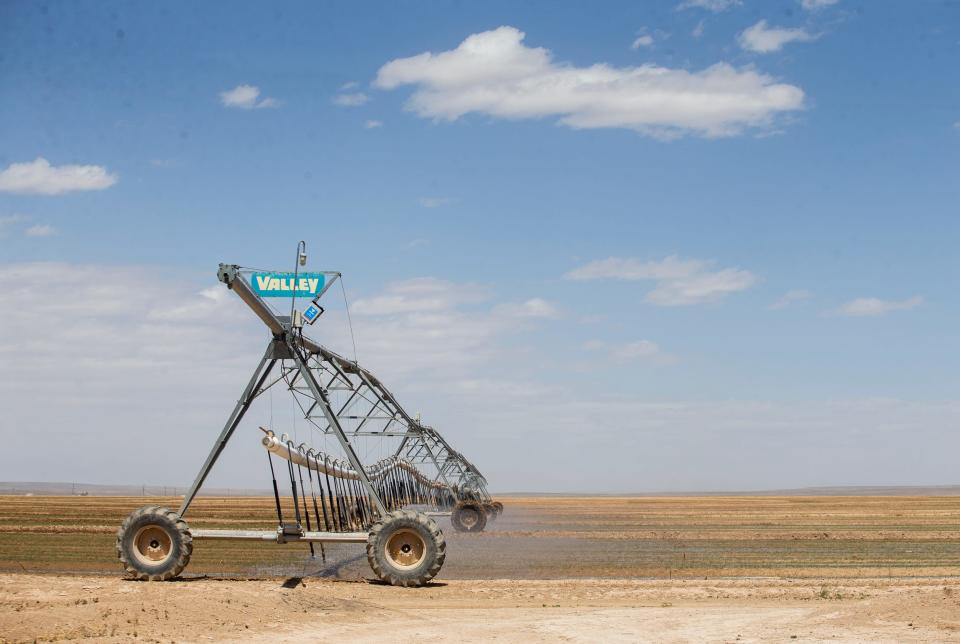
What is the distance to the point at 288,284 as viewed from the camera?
25.0 meters

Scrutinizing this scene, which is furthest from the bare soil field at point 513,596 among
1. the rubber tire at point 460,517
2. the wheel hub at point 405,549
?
the rubber tire at point 460,517

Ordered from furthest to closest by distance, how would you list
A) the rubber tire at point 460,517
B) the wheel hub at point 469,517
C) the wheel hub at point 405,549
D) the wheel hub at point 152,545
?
1. the wheel hub at point 469,517
2. the rubber tire at point 460,517
3. the wheel hub at point 152,545
4. the wheel hub at point 405,549

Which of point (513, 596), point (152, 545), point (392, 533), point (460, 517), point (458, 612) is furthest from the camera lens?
point (460, 517)

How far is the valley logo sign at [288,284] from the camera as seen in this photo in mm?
24719

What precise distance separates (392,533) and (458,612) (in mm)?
4366

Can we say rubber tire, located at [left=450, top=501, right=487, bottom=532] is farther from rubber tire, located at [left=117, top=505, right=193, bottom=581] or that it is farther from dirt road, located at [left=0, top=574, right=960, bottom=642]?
rubber tire, located at [left=117, top=505, right=193, bottom=581]

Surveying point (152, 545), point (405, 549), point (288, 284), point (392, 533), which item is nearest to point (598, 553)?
point (405, 549)

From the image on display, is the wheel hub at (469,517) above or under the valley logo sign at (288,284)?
under

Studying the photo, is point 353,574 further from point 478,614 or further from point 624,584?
point 478,614

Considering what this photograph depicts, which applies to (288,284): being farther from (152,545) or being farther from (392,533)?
(152,545)

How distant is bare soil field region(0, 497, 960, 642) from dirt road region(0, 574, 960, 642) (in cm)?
4

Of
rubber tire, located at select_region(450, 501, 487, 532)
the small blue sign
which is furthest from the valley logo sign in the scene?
rubber tire, located at select_region(450, 501, 487, 532)

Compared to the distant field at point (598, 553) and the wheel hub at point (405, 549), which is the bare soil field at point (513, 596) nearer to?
the distant field at point (598, 553)

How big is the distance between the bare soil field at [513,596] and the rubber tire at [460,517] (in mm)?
11107
